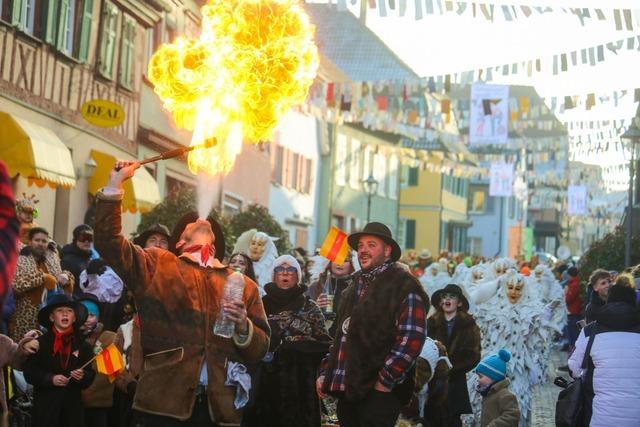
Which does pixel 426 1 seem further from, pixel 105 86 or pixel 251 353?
pixel 251 353

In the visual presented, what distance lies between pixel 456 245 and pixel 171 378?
76.1m

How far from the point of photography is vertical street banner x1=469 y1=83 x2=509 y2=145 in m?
34.7

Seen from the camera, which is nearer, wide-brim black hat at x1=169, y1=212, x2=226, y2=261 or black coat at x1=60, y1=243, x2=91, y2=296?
wide-brim black hat at x1=169, y1=212, x2=226, y2=261

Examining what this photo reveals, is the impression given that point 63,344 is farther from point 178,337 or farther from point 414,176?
point 414,176

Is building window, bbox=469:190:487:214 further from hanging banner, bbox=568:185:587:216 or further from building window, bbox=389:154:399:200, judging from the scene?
building window, bbox=389:154:399:200

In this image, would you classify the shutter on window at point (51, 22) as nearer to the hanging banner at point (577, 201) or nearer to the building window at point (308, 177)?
the building window at point (308, 177)

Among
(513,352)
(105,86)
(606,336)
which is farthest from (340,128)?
(606,336)

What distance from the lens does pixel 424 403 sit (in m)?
9.95

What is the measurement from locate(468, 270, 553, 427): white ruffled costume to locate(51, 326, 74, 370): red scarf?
4.33 metres

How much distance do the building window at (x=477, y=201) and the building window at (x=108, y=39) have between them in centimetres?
6747

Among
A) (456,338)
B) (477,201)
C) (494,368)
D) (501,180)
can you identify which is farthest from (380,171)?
(494,368)

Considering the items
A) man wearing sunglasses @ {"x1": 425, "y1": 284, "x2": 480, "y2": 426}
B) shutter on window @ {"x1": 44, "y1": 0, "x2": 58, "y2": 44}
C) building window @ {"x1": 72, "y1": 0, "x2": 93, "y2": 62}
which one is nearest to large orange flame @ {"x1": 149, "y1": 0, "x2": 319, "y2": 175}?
man wearing sunglasses @ {"x1": 425, "y1": 284, "x2": 480, "y2": 426}

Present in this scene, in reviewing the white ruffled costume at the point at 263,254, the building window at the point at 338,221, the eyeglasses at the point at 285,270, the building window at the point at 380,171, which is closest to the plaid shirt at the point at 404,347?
the eyeglasses at the point at 285,270

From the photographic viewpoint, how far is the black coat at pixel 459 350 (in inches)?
440
